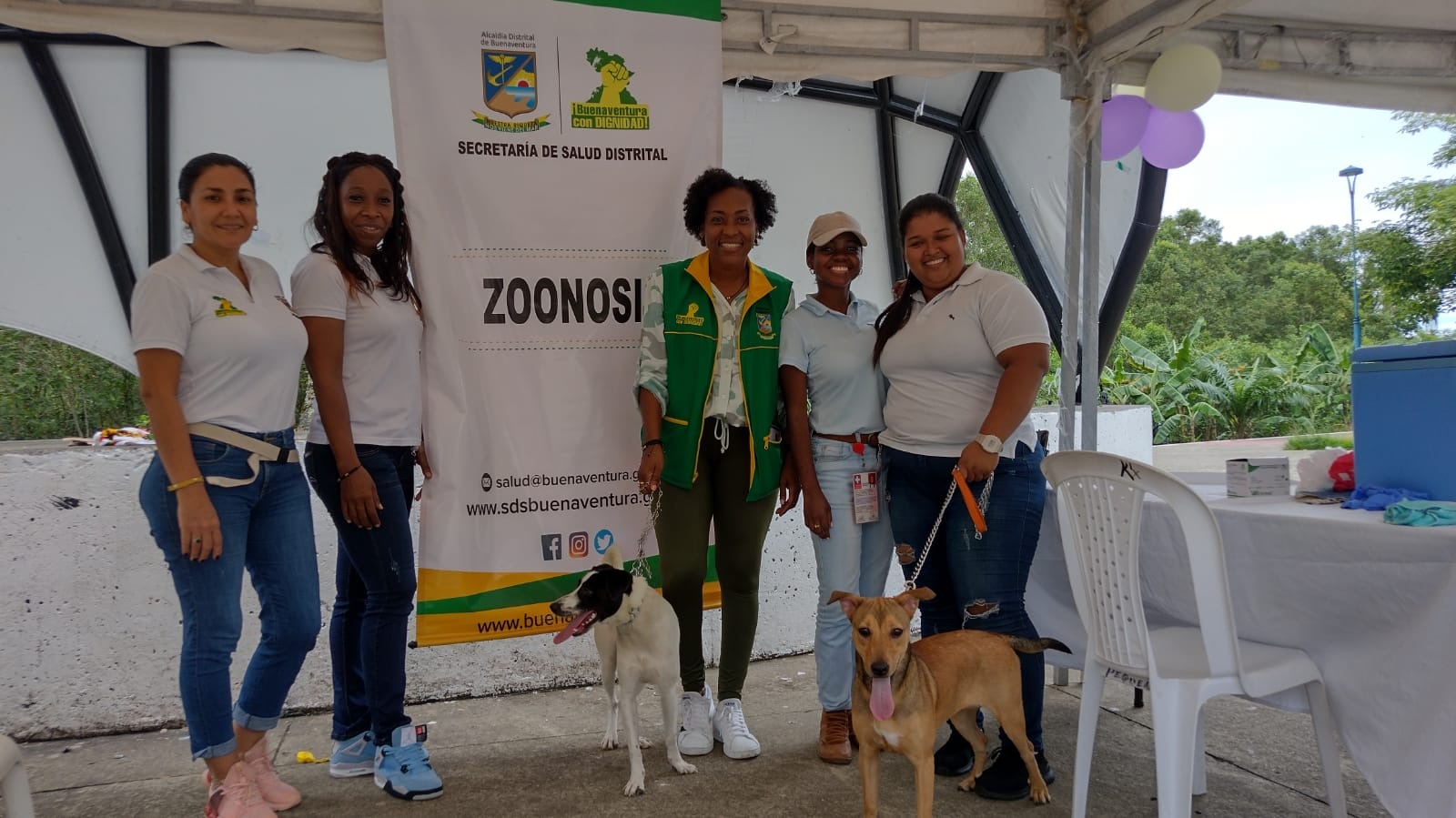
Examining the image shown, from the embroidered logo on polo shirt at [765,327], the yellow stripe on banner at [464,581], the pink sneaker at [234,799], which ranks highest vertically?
the embroidered logo on polo shirt at [765,327]

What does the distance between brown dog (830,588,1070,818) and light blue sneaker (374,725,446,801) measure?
140cm

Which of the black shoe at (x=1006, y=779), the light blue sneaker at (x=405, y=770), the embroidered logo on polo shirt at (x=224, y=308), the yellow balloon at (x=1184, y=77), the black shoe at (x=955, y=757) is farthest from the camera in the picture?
the yellow balloon at (x=1184, y=77)

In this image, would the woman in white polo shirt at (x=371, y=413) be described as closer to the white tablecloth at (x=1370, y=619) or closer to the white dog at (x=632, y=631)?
the white dog at (x=632, y=631)

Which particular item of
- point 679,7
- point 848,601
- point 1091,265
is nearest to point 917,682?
point 848,601

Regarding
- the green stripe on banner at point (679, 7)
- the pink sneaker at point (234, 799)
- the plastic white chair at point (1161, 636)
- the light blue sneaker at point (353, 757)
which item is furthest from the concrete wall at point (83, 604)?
the plastic white chair at point (1161, 636)

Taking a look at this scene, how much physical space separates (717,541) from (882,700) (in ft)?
3.22

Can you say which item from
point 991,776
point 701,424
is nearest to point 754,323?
point 701,424

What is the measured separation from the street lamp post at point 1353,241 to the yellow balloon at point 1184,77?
21.3 m

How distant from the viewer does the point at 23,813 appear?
6.19 ft

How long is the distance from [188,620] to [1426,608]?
300 cm

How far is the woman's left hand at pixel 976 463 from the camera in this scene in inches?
104

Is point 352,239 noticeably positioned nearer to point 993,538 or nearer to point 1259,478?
point 993,538

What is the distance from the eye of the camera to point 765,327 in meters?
3.12

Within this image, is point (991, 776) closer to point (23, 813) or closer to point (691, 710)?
point (691, 710)
